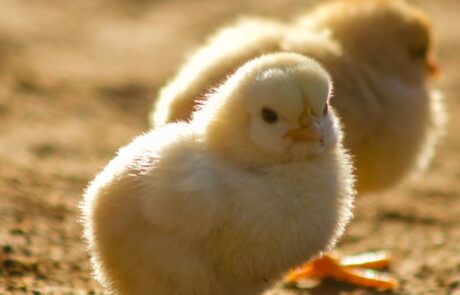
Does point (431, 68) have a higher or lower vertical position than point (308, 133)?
higher

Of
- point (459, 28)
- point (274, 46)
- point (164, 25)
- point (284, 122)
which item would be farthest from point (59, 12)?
point (284, 122)

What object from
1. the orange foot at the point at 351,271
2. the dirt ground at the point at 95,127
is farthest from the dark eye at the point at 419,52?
the orange foot at the point at 351,271

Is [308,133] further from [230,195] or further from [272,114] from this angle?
[230,195]

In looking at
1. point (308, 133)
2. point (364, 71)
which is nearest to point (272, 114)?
point (308, 133)

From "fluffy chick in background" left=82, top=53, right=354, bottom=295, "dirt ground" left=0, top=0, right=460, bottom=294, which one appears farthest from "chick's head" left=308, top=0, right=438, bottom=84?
"fluffy chick in background" left=82, top=53, right=354, bottom=295

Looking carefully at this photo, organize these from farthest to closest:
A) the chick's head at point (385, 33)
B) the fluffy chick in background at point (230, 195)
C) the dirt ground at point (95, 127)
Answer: the chick's head at point (385, 33)
the dirt ground at point (95, 127)
the fluffy chick in background at point (230, 195)

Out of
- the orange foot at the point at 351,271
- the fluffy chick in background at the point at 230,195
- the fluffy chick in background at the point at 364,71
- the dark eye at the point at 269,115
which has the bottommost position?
the fluffy chick in background at the point at 230,195

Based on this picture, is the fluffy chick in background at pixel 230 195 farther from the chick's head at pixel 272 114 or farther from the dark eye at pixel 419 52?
the dark eye at pixel 419 52

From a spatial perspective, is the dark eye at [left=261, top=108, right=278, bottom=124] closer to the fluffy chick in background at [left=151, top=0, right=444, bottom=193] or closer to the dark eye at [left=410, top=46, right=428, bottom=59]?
the fluffy chick in background at [left=151, top=0, right=444, bottom=193]
